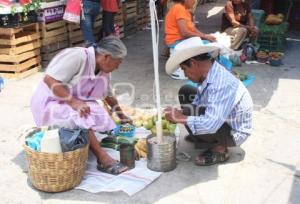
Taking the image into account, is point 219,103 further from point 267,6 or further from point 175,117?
point 267,6

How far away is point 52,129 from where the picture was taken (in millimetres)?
3197

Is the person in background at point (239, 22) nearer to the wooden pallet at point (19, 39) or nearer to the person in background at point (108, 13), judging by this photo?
the person in background at point (108, 13)

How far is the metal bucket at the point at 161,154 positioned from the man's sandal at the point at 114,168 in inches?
8.8

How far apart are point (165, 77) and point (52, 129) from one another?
314 centimetres

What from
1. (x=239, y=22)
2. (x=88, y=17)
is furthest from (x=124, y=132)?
(x=239, y=22)

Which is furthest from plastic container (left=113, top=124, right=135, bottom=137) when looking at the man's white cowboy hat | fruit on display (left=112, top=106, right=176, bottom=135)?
the man's white cowboy hat

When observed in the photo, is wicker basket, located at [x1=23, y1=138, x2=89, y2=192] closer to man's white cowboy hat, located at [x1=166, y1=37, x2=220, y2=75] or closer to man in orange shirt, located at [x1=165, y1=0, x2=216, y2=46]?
man's white cowboy hat, located at [x1=166, y1=37, x2=220, y2=75]

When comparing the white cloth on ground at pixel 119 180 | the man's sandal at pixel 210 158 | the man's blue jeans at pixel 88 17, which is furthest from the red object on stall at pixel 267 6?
the white cloth on ground at pixel 119 180

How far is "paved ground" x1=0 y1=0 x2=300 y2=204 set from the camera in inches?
123

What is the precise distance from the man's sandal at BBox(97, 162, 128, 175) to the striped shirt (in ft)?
2.06

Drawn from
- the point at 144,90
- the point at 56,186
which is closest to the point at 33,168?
the point at 56,186

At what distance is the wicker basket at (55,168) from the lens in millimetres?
2973

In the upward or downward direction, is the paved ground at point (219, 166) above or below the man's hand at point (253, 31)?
below

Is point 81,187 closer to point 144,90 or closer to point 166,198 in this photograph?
point 166,198
